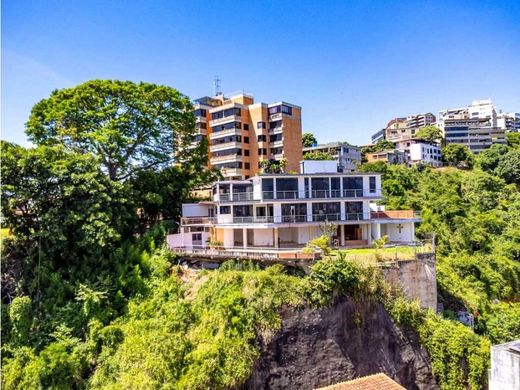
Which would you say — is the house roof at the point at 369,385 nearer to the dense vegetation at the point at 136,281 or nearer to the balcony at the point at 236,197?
the dense vegetation at the point at 136,281

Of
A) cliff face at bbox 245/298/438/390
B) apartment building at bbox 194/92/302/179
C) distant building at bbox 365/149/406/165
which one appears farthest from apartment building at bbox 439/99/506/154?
cliff face at bbox 245/298/438/390

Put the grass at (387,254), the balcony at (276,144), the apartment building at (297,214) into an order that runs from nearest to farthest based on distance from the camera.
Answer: the grass at (387,254) < the apartment building at (297,214) < the balcony at (276,144)

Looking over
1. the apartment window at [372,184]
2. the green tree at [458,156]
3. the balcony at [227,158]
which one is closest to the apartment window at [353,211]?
the apartment window at [372,184]

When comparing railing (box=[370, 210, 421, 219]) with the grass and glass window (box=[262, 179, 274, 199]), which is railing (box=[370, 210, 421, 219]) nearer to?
the grass

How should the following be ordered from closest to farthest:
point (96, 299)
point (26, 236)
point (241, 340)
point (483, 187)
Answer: point (241, 340) < point (96, 299) < point (26, 236) < point (483, 187)

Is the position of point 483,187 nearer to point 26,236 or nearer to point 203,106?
point 203,106

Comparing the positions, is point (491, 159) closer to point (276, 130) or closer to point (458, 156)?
point (458, 156)

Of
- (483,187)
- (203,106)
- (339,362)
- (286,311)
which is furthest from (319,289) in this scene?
(483,187)
